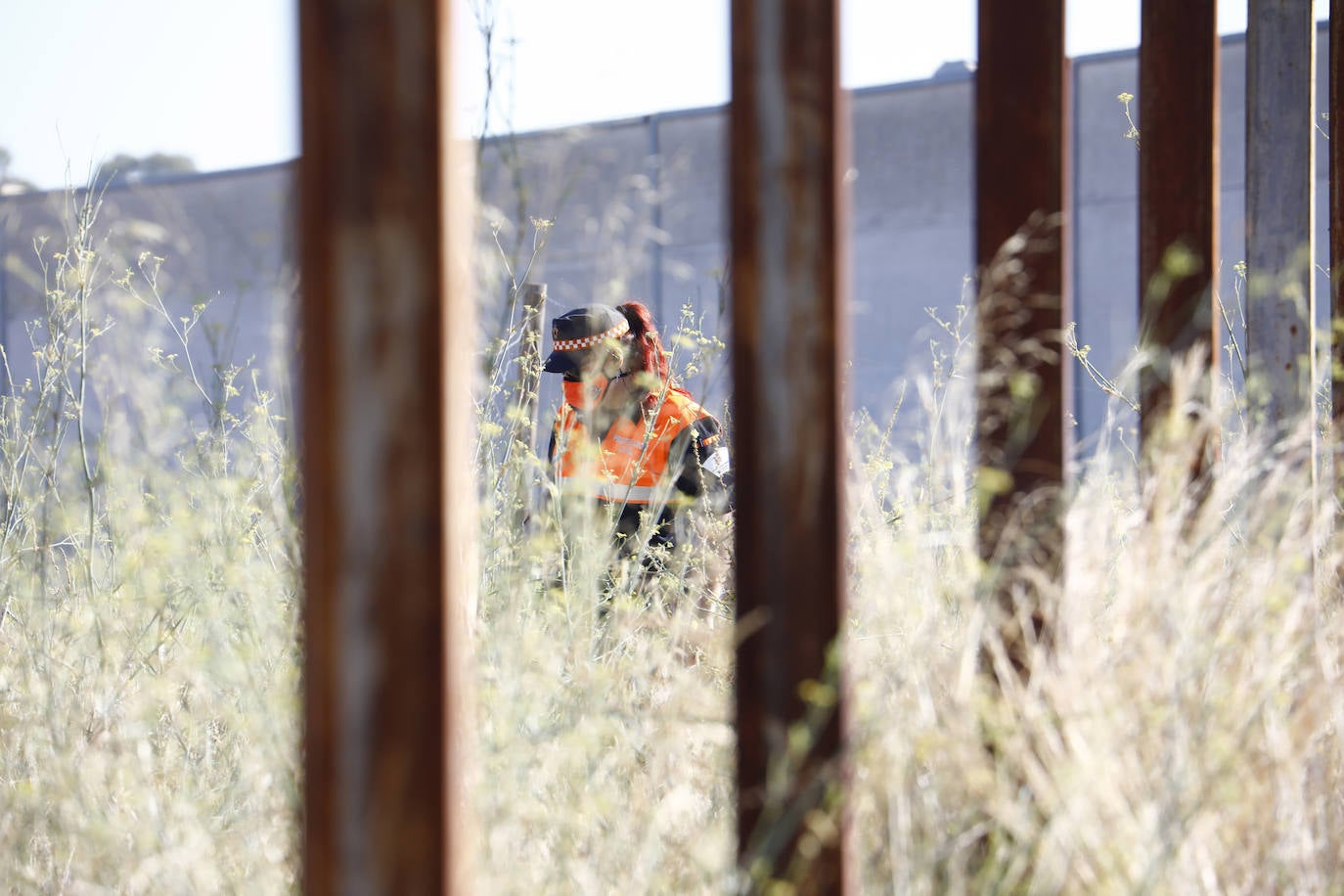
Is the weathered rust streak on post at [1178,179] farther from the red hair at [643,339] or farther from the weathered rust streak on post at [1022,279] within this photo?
the red hair at [643,339]

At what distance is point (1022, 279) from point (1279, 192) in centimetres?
222

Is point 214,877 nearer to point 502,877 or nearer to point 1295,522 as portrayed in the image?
point 502,877

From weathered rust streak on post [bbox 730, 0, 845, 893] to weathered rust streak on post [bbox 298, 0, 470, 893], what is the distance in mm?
575

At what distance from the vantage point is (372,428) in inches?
48.4

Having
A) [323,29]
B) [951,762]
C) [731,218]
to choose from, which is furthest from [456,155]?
[951,762]

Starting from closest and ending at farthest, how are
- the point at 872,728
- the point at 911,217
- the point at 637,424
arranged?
the point at 872,728 < the point at 637,424 < the point at 911,217

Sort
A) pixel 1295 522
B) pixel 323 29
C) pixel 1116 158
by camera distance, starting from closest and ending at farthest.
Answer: pixel 323 29
pixel 1295 522
pixel 1116 158

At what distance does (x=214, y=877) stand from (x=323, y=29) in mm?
1501

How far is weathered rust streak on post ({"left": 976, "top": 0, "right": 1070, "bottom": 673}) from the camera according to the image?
2123mm

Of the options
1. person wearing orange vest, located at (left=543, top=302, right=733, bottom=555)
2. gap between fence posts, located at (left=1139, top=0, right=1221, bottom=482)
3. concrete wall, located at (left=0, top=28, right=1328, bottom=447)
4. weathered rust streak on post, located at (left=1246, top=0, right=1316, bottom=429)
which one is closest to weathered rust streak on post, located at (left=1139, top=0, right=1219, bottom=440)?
gap between fence posts, located at (left=1139, top=0, right=1221, bottom=482)

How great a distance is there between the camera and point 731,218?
68.3 inches

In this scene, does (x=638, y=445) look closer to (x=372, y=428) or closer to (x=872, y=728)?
(x=872, y=728)

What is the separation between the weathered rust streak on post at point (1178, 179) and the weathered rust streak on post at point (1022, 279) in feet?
2.19

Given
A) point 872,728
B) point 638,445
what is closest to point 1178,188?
point 872,728
